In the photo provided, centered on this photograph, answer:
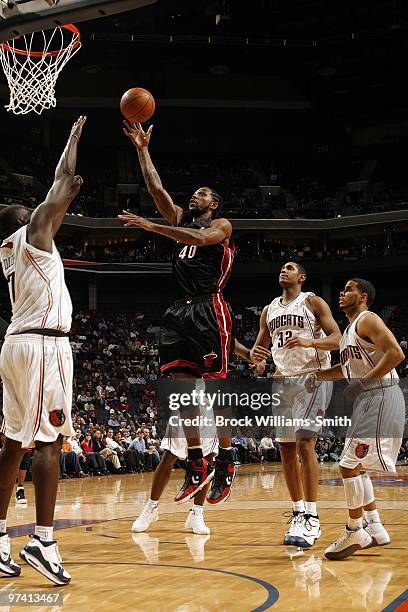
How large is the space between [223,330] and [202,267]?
0.57 metres

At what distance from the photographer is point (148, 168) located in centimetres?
622

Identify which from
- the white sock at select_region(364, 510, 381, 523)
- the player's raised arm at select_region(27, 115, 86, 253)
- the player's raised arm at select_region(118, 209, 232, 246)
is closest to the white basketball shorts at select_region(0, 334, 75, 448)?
the player's raised arm at select_region(27, 115, 86, 253)

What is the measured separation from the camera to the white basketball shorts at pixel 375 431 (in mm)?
5422

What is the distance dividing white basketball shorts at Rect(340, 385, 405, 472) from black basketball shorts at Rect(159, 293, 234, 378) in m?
1.28

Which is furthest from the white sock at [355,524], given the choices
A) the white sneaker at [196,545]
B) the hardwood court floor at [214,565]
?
the white sneaker at [196,545]

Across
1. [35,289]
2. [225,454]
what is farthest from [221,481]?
[35,289]

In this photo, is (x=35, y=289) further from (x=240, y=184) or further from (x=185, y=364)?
(x=240, y=184)

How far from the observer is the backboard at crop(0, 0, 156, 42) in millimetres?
6809

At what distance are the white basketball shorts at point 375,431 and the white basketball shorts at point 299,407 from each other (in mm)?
688

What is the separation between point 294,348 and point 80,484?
8669 mm

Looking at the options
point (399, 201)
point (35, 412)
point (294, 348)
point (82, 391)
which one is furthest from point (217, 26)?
point (35, 412)

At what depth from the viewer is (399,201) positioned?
32000mm

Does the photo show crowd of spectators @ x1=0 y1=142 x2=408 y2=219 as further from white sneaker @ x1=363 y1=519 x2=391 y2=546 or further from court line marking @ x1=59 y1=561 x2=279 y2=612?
court line marking @ x1=59 y1=561 x2=279 y2=612

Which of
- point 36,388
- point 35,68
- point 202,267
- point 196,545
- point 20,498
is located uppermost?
point 35,68
